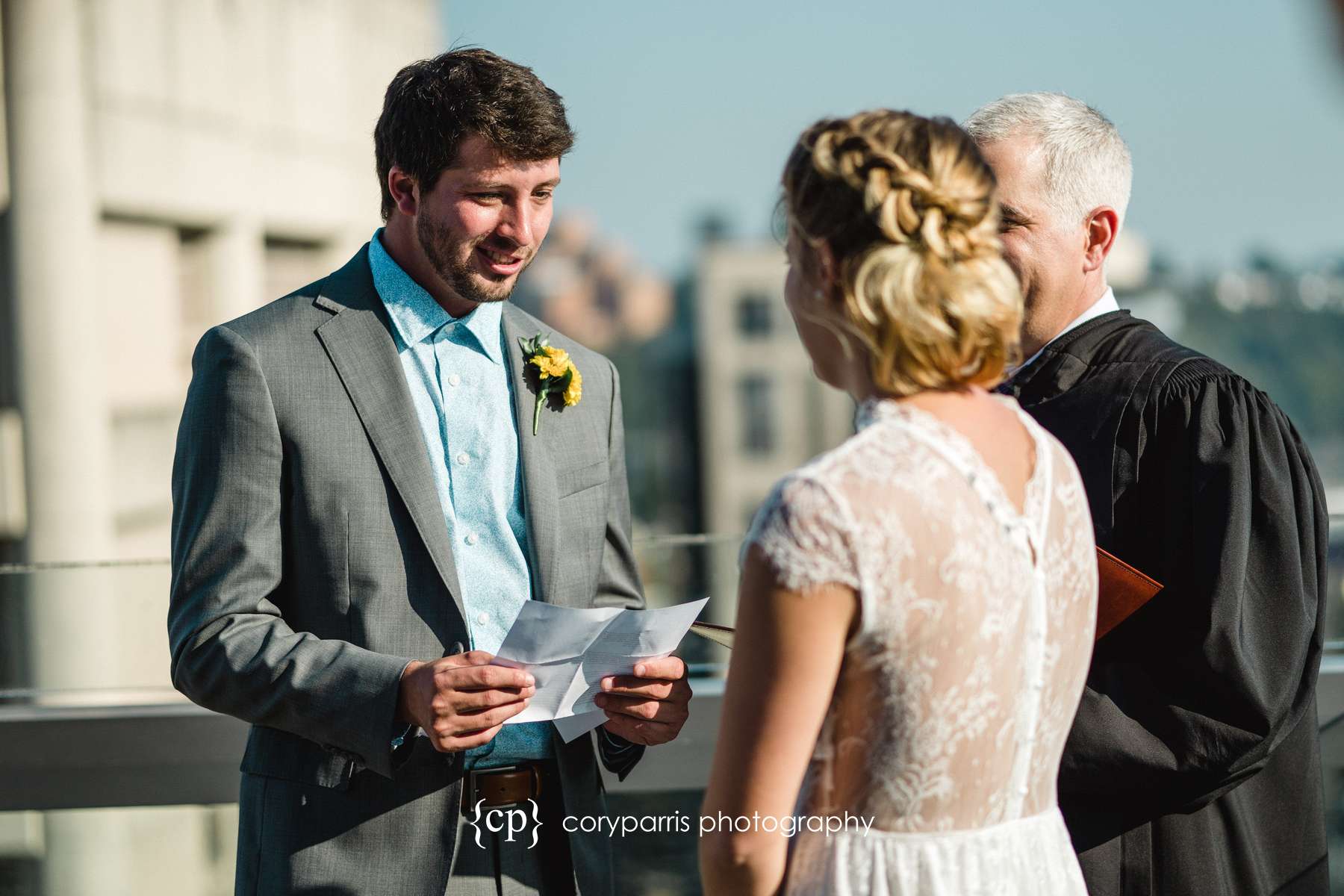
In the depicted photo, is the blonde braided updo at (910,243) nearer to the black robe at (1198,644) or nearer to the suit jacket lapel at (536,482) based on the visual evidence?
the black robe at (1198,644)

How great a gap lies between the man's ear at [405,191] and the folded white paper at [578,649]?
786mm

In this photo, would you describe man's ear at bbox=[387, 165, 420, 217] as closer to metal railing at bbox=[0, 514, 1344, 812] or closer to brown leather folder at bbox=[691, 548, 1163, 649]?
brown leather folder at bbox=[691, 548, 1163, 649]

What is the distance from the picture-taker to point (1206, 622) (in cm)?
198

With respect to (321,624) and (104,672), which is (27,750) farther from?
(321,624)

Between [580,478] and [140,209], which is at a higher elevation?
[140,209]

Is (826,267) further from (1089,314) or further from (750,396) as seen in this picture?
(750,396)

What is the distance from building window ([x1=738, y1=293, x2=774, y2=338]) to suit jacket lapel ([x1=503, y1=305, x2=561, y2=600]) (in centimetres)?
3550

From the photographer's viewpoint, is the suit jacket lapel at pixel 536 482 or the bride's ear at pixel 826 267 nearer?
the bride's ear at pixel 826 267

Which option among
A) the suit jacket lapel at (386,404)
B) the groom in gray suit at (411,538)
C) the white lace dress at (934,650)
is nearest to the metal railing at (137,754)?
the groom in gray suit at (411,538)

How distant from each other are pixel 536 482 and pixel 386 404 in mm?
293

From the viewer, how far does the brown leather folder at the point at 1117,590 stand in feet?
6.24

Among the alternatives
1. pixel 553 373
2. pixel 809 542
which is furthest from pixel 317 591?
pixel 809 542

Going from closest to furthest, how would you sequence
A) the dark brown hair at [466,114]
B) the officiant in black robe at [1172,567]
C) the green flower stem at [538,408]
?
the officiant in black robe at [1172,567] → the dark brown hair at [466,114] → the green flower stem at [538,408]

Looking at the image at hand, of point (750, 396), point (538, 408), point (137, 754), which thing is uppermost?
point (538, 408)
